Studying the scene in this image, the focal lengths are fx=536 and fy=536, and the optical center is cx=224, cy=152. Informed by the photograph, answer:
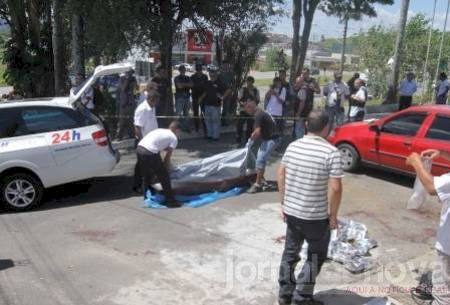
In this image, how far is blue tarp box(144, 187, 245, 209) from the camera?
7996mm

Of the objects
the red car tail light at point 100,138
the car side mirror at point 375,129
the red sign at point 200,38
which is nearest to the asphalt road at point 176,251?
the red car tail light at point 100,138

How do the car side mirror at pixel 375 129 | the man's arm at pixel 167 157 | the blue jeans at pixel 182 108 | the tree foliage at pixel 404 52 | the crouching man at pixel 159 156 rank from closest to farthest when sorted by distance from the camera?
the crouching man at pixel 159 156 < the man's arm at pixel 167 157 < the car side mirror at pixel 375 129 < the blue jeans at pixel 182 108 < the tree foliage at pixel 404 52

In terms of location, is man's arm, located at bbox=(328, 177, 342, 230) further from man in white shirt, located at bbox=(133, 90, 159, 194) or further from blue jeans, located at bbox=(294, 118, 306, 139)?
blue jeans, located at bbox=(294, 118, 306, 139)

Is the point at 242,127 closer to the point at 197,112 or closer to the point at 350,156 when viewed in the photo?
the point at 197,112

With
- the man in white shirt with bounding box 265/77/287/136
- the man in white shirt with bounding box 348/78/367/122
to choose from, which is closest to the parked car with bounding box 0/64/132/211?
the man in white shirt with bounding box 265/77/287/136

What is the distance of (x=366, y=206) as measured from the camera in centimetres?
820

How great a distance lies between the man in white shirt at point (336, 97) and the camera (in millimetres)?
12641

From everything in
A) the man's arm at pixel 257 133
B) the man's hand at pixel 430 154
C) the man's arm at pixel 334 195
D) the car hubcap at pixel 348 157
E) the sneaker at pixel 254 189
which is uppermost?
the man's hand at pixel 430 154

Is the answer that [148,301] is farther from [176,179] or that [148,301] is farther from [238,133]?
[238,133]

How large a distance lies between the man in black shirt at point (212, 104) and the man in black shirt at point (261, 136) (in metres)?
4.49

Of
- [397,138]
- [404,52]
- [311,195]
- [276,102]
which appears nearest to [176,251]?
[311,195]

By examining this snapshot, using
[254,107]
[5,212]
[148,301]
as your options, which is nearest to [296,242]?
[148,301]

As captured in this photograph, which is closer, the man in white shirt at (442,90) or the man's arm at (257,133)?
the man's arm at (257,133)

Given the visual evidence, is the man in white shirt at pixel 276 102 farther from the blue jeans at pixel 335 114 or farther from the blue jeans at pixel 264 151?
the blue jeans at pixel 264 151
